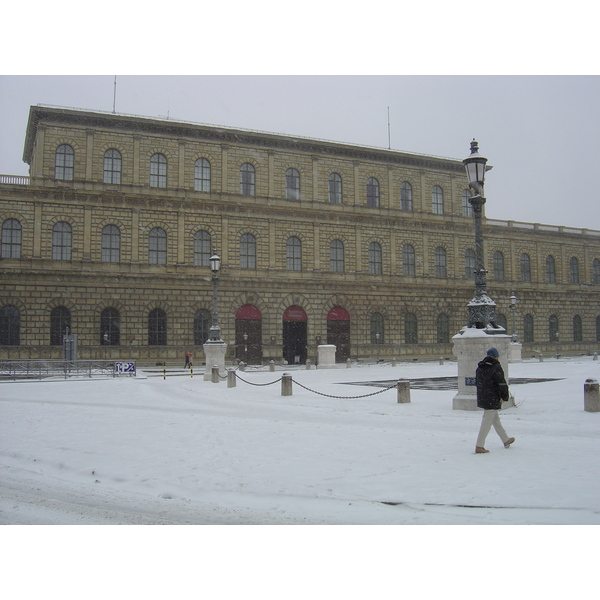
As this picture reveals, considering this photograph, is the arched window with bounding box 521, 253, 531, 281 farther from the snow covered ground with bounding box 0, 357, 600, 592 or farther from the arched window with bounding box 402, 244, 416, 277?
the snow covered ground with bounding box 0, 357, 600, 592

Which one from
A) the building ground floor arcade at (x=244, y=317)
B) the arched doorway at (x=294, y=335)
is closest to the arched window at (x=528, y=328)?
the building ground floor arcade at (x=244, y=317)

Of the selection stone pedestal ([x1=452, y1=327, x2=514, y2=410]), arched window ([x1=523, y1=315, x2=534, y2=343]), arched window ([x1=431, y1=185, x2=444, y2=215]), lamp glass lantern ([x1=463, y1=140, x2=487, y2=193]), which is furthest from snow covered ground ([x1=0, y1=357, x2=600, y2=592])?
arched window ([x1=523, y1=315, x2=534, y2=343])

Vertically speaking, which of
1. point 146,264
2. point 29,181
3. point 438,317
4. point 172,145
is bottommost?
point 438,317

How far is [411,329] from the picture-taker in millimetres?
47406

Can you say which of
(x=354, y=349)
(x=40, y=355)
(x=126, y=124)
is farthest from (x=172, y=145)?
(x=354, y=349)

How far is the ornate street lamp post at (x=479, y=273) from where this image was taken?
1426 cm

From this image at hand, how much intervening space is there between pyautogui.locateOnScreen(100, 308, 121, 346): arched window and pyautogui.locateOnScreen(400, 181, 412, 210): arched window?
24.0 meters

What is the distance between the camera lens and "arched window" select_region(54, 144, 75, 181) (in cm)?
3847

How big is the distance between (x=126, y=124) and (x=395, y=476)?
1477 inches

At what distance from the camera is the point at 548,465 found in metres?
7.99

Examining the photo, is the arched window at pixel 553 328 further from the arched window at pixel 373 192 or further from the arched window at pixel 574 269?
the arched window at pixel 373 192

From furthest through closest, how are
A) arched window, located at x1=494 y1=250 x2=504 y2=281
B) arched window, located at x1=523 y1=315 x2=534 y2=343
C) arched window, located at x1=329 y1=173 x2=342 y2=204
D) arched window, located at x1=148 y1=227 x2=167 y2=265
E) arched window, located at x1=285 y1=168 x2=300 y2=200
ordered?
arched window, located at x1=523 y1=315 x2=534 y2=343 → arched window, located at x1=494 y1=250 x2=504 y2=281 → arched window, located at x1=329 y1=173 x2=342 y2=204 → arched window, located at x1=285 y1=168 x2=300 y2=200 → arched window, located at x1=148 y1=227 x2=167 y2=265

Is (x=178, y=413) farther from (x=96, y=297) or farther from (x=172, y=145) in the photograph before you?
(x=172, y=145)

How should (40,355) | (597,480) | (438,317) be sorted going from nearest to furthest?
(597,480), (40,355), (438,317)
